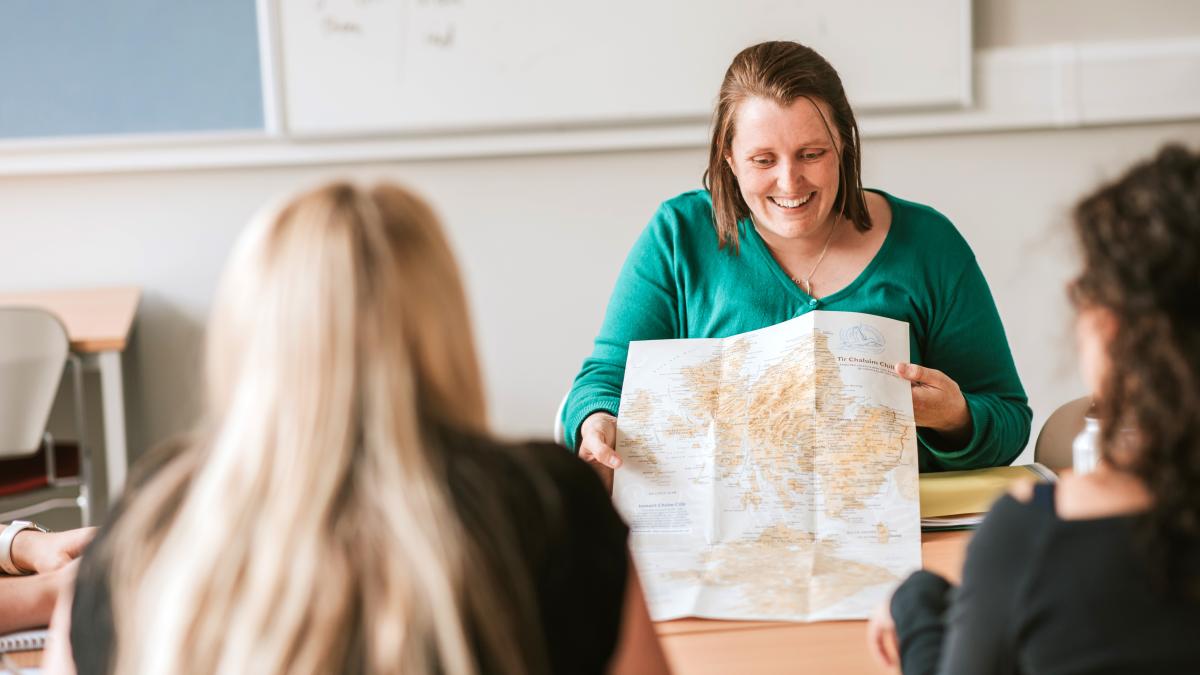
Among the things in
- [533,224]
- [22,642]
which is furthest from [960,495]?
[533,224]

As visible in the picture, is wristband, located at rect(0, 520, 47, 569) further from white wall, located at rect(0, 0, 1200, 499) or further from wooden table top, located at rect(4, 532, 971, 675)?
white wall, located at rect(0, 0, 1200, 499)

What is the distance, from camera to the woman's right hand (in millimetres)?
1362

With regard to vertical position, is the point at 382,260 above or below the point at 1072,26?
below

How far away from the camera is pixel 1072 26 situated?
3.13 m

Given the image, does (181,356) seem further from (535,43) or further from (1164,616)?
(1164,616)

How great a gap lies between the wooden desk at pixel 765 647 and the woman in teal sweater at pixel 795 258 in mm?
479

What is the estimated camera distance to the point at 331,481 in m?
0.72

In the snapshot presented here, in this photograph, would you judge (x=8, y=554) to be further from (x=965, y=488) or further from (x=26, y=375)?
(x=26, y=375)

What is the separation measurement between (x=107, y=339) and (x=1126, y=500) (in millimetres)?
2337

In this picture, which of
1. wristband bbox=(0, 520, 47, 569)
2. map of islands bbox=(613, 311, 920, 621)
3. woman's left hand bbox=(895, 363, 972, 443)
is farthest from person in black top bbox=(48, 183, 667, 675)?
woman's left hand bbox=(895, 363, 972, 443)

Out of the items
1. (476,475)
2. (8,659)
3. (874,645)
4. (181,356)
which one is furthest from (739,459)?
(181,356)

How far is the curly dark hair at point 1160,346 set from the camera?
0.73 metres

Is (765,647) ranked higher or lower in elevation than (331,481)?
lower

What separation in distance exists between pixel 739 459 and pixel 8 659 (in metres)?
0.78
